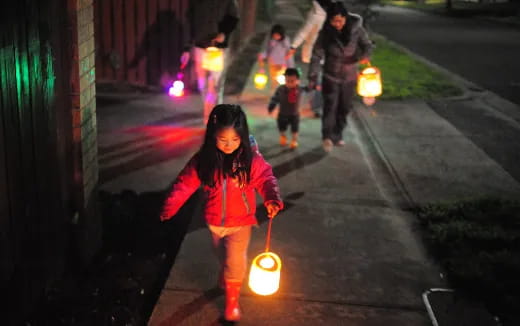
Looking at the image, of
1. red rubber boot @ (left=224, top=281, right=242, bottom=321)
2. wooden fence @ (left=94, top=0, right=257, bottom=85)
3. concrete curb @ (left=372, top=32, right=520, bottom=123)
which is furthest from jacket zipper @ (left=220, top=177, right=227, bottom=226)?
concrete curb @ (left=372, top=32, right=520, bottom=123)

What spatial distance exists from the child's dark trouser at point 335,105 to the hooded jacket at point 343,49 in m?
0.10

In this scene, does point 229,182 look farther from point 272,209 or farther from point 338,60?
point 338,60

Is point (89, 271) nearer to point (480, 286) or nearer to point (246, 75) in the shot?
point (480, 286)

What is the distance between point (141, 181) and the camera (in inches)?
253

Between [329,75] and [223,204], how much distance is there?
4130 millimetres

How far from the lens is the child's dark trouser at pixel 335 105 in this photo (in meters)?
7.49

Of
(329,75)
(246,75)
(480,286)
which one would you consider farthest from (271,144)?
(246,75)

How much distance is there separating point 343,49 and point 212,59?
1.61m

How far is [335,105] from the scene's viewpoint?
7598 mm

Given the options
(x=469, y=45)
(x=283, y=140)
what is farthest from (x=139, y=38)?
(x=469, y=45)

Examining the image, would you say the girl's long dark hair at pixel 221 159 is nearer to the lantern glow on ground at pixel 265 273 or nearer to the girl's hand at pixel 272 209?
the girl's hand at pixel 272 209

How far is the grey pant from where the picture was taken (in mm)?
3750

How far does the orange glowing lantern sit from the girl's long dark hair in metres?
0.36

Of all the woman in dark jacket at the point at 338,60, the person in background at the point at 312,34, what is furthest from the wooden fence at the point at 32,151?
the person in background at the point at 312,34
